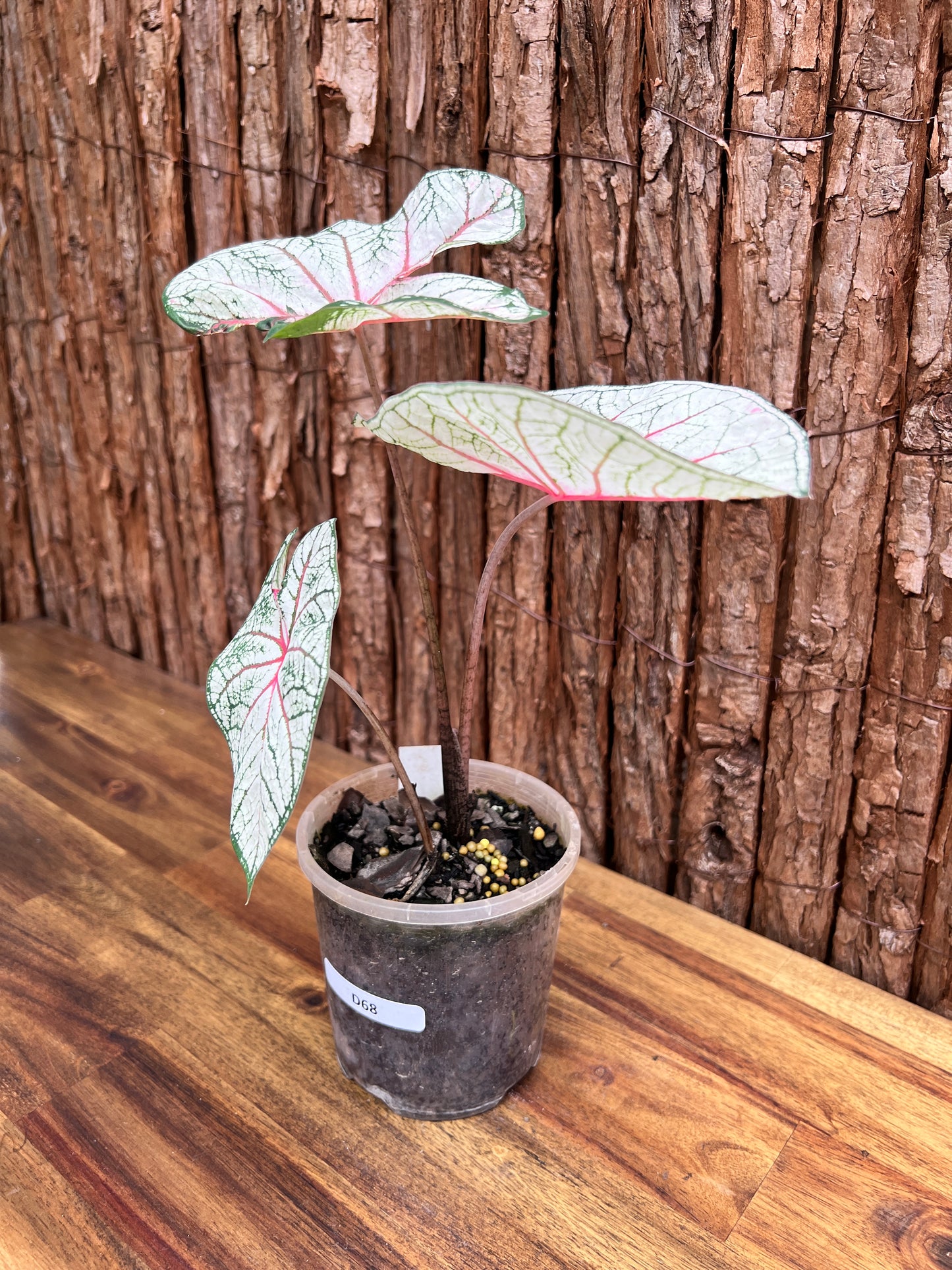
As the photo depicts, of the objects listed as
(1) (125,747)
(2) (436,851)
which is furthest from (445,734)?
(1) (125,747)

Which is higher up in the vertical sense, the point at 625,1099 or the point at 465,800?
the point at 465,800

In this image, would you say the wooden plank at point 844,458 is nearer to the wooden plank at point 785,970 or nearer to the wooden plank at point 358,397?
the wooden plank at point 785,970

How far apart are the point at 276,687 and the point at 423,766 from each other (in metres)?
0.35

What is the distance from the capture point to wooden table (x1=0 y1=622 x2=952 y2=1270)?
0.85 metres

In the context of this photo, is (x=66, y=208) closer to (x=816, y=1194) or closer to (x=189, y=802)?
(x=189, y=802)

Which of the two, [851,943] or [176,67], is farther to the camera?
[176,67]

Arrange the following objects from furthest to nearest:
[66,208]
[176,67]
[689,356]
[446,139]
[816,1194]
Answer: [66,208], [176,67], [446,139], [689,356], [816,1194]

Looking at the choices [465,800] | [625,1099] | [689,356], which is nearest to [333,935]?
[465,800]

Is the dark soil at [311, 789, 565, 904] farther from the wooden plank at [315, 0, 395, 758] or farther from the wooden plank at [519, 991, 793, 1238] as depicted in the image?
the wooden plank at [315, 0, 395, 758]

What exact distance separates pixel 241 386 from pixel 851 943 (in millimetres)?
1225

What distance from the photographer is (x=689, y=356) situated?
1104mm

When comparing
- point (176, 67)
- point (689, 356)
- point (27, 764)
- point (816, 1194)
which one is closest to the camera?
point (816, 1194)

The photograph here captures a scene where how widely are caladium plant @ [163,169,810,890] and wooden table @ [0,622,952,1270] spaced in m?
0.31

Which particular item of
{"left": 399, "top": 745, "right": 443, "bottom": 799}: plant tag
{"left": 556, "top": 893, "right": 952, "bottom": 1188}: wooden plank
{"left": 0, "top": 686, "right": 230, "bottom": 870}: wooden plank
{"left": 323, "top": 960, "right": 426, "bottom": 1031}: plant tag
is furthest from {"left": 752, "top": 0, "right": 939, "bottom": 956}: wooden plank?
{"left": 0, "top": 686, "right": 230, "bottom": 870}: wooden plank
